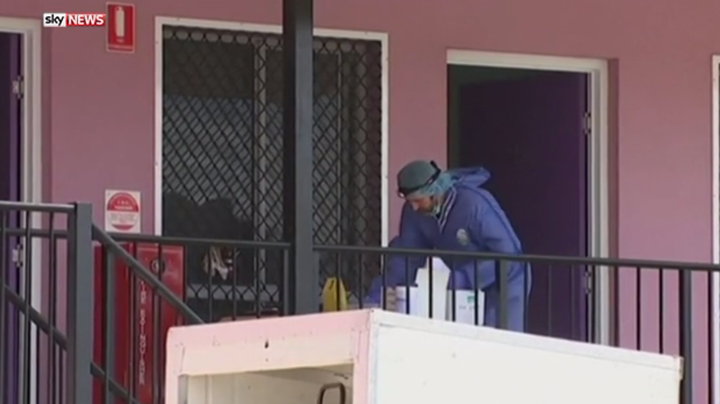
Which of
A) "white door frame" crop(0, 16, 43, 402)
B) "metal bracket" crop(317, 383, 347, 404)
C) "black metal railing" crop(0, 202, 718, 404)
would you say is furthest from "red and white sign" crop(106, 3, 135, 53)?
"metal bracket" crop(317, 383, 347, 404)

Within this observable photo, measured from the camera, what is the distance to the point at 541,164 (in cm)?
889

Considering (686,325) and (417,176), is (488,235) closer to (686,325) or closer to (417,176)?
(417,176)

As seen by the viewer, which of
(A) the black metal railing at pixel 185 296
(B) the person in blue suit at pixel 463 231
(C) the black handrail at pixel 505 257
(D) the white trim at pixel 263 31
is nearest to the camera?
(A) the black metal railing at pixel 185 296

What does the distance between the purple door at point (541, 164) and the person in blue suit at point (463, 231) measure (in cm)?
179

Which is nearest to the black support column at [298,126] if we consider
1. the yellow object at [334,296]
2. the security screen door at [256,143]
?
the yellow object at [334,296]

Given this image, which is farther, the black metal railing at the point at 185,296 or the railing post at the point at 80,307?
the black metal railing at the point at 185,296

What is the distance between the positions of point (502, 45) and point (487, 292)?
190 centimetres

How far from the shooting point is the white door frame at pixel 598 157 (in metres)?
8.25

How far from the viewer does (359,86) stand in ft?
25.3

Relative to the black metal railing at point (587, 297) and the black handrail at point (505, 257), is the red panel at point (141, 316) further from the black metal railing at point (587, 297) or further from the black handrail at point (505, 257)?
the black handrail at point (505, 257)

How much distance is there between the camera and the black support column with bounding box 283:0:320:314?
5.68m

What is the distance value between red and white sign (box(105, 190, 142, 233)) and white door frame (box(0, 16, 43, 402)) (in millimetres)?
326

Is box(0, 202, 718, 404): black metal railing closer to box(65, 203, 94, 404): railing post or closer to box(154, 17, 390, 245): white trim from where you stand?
box(65, 203, 94, 404): railing post

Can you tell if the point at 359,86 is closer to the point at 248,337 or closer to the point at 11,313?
the point at 11,313
